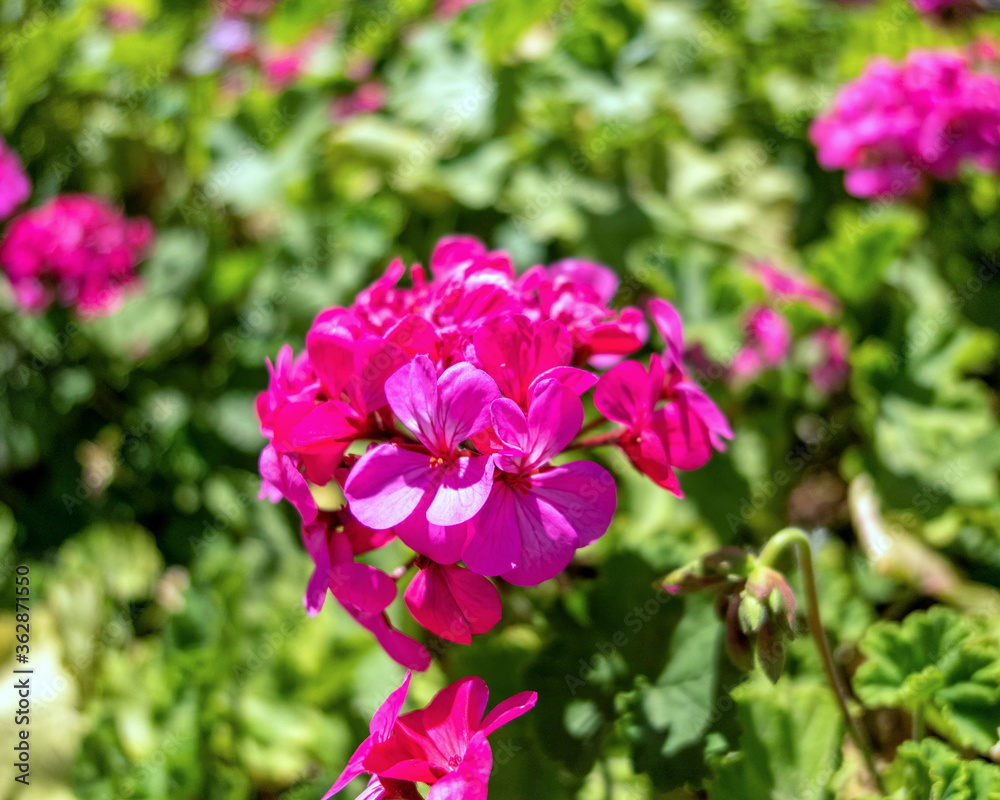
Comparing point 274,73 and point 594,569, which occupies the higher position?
point 274,73

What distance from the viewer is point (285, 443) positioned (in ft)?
2.69

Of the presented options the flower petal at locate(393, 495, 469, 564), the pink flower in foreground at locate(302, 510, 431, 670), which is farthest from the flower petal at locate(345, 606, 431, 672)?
the flower petal at locate(393, 495, 469, 564)

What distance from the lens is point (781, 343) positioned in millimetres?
1615

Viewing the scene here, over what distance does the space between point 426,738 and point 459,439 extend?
31cm

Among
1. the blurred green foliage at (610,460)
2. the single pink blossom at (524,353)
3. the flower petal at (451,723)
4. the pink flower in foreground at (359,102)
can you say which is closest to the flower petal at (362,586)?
the flower petal at (451,723)

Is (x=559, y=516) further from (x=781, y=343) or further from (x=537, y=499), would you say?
(x=781, y=343)

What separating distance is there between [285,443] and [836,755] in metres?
0.77

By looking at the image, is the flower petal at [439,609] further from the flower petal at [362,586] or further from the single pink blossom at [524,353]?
the single pink blossom at [524,353]

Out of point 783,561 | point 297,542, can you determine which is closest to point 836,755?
point 783,561

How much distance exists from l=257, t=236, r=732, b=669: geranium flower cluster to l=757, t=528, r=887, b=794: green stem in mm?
125

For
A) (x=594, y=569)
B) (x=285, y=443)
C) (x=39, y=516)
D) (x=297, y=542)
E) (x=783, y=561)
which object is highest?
(x=285, y=443)

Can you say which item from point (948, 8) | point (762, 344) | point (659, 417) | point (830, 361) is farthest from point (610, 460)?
point (948, 8)

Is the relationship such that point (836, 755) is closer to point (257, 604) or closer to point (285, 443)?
point (285, 443)

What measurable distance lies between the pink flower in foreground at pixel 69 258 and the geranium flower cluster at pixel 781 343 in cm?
145
